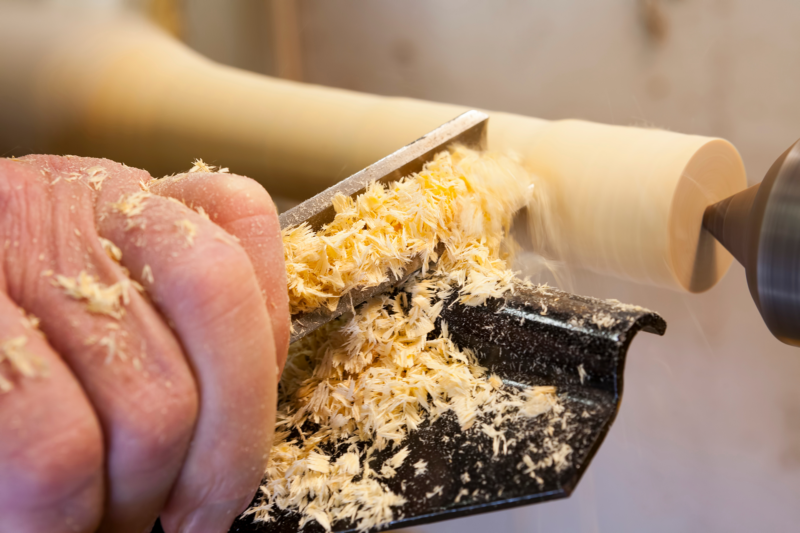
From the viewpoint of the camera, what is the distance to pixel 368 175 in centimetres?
87

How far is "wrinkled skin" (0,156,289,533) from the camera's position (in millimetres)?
468

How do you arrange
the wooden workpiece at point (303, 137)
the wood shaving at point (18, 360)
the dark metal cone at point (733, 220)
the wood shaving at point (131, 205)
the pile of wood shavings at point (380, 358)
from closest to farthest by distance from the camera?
1. the wood shaving at point (18, 360)
2. the wood shaving at point (131, 205)
3. the pile of wood shavings at point (380, 358)
4. the dark metal cone at point (733, 220)
5. the wooden workpiece at point (303, 137)

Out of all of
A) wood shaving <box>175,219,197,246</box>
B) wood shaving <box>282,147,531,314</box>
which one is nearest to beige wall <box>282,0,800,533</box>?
wood shaving <box>282,147,531,314</box>

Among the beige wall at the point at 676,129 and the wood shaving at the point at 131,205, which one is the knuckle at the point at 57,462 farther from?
the beige wall at the point at 676,129

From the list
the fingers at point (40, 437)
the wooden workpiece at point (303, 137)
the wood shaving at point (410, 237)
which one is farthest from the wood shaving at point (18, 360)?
the wooden workpiece at point (303, 137)

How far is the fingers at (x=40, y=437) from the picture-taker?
45 centimetres

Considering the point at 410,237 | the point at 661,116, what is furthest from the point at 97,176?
the point at 661,116

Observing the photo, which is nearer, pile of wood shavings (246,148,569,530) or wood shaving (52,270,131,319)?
wood shaving (52,270,131,319)

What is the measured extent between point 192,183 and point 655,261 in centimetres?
77

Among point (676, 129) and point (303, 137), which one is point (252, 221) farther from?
point (676, 129)

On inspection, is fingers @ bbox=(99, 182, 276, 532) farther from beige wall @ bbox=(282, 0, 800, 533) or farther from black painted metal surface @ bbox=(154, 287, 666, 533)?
beige wall @ bbox=(282, 0, 800, 533)

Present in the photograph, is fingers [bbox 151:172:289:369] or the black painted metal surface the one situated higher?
fingers [bbox 151:172:289:369]

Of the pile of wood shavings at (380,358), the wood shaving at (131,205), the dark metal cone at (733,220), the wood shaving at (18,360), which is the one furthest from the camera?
the dark metal cone at (733,220)

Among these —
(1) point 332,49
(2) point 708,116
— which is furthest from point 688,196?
(1) point 332,49
